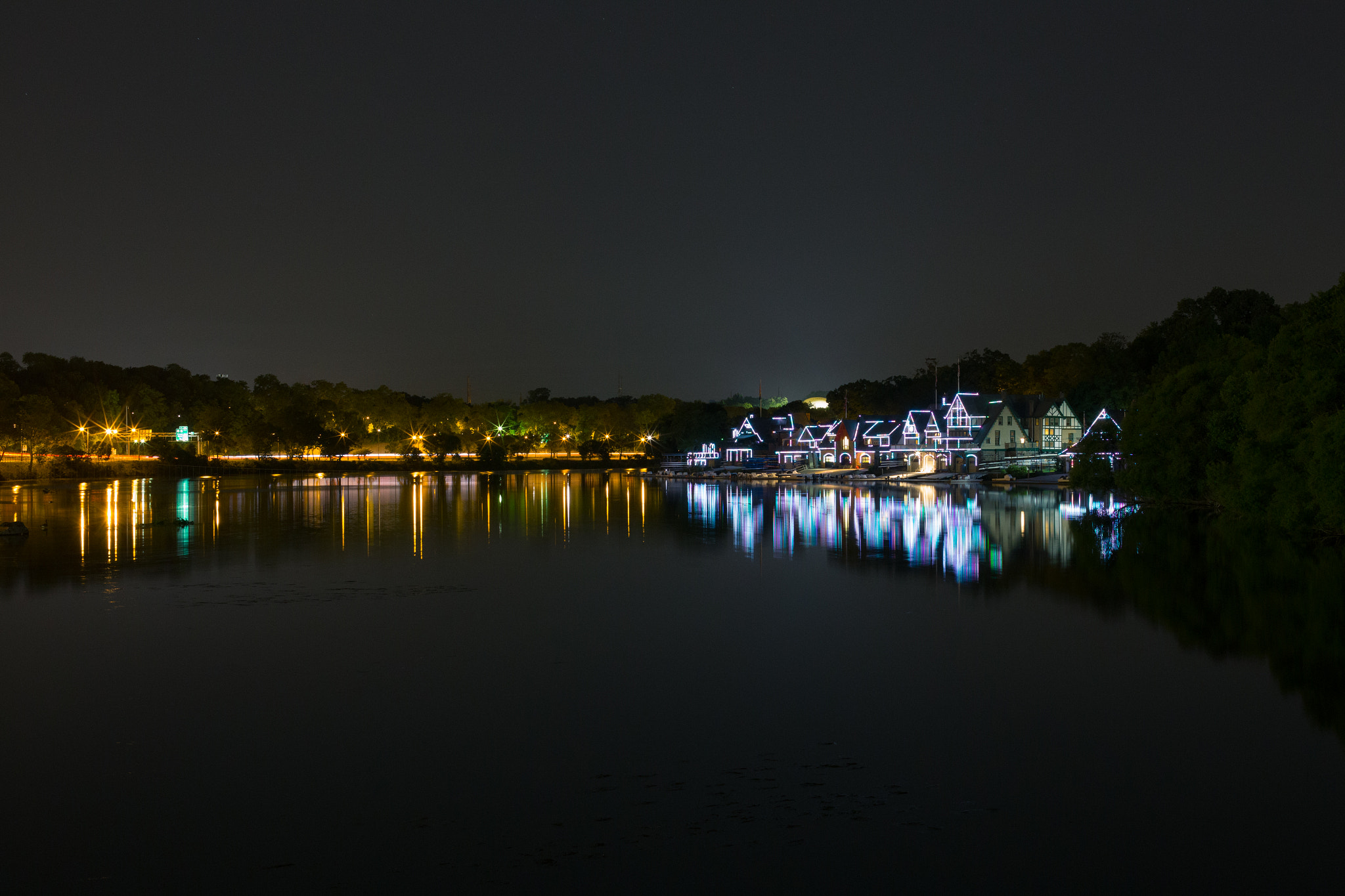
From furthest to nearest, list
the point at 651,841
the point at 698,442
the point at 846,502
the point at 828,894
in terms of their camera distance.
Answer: the point at 698,442 → the point at 846,502 → the point at 651,841 → the point at 828,894

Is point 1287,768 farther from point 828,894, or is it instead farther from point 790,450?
point 790,450

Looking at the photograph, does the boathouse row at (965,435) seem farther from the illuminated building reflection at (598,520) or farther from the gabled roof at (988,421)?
the illuminated building reflection at (598,520)

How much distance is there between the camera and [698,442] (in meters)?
125

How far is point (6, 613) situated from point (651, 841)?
14644mm

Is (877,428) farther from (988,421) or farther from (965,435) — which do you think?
(988,421)

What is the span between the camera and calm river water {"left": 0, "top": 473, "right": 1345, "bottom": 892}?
302 inches

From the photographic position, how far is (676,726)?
10938mm

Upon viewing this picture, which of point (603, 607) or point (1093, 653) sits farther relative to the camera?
point (603, 607)

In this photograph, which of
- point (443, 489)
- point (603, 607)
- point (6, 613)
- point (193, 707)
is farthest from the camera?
point (443, 489)

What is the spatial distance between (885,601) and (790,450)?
93136 mm

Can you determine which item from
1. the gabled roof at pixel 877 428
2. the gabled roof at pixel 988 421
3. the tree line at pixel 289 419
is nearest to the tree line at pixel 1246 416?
the gabled roof at pixel 988 421

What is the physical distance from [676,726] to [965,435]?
8198 cm

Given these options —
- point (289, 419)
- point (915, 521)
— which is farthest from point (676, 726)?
point (289, 419)

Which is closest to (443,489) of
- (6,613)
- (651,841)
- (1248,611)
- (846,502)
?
(846,502)
